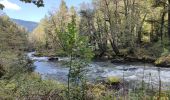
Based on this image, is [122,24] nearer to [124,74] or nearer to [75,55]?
[124,74]

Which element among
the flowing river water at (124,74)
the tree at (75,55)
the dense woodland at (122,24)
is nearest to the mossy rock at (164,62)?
the flowing river water at (124,74)

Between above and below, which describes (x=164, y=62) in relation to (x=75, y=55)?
below

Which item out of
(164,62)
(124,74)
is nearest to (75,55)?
(124,74)

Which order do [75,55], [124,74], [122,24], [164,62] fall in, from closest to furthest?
[75,55] < [124,74] < [164,62] < [122,24]

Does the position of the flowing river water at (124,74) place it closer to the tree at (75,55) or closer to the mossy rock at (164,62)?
the mossy rock at (164,62)

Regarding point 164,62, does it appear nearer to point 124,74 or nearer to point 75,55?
point 124,74

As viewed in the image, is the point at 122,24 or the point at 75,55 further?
the point at 122,24

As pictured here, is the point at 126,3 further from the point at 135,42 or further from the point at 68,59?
the point at 68,59

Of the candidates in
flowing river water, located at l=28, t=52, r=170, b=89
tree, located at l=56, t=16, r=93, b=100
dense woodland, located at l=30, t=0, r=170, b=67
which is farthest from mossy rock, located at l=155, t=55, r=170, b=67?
tree, located at l=56, t=16, r=93, b=100

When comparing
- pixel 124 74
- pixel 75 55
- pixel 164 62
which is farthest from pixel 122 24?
pixel 75 55

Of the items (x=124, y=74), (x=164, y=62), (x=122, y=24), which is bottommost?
(x=164, y=62)

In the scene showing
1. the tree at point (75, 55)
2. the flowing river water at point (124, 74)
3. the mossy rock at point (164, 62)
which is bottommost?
the mossy rock at point (164, 62)

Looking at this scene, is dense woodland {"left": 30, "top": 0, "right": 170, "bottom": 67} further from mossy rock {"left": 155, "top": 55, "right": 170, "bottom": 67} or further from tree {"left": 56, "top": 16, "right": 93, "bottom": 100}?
tree {"left": 56, "top": 16, "right": 93, "bottom": 100}

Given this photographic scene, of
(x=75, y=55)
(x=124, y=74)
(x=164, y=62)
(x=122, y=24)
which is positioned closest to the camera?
(x=75, y=55)
